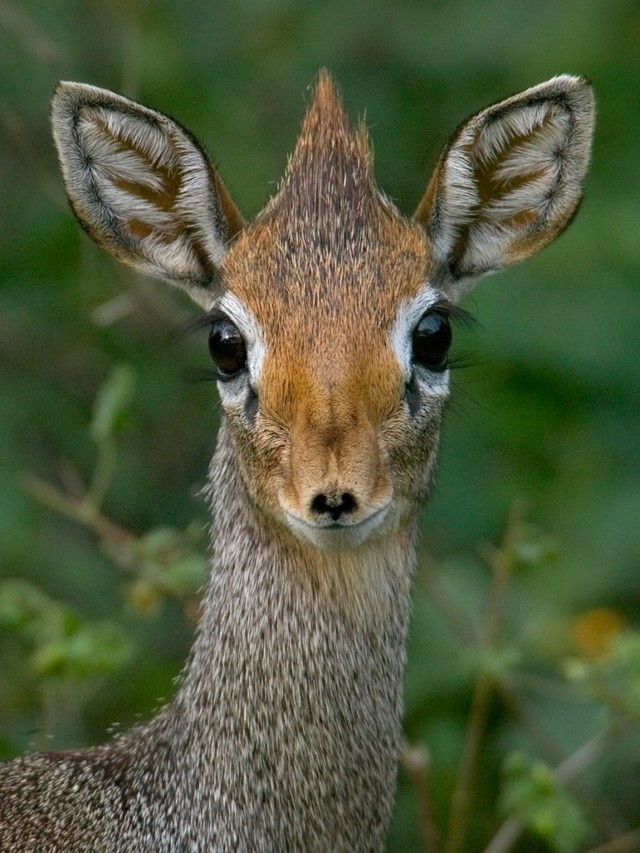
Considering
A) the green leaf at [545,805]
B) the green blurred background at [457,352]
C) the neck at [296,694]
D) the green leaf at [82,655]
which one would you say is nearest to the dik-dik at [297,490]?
the neck at [296,694]

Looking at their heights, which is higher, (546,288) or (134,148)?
(134,148)

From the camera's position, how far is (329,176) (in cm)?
405

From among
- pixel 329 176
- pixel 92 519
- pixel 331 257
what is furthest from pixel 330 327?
pixel 92 519

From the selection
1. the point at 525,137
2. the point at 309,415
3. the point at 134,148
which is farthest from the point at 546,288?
the point at 309,415

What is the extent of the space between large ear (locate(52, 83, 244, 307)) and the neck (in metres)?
0.65

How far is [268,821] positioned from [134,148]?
1.69 m

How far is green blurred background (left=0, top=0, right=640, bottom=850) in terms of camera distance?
5.89 meters

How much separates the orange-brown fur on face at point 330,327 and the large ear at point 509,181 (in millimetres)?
156

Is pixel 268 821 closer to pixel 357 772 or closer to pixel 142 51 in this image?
pixel 357 772

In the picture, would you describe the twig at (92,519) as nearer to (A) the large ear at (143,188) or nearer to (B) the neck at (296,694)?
(A) the large ear at (143,188)

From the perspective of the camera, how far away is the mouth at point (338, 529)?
3.53 m

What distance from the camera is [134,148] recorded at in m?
4.16

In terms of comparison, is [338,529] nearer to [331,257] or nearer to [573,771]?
[331,257]

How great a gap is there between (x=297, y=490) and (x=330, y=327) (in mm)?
385
